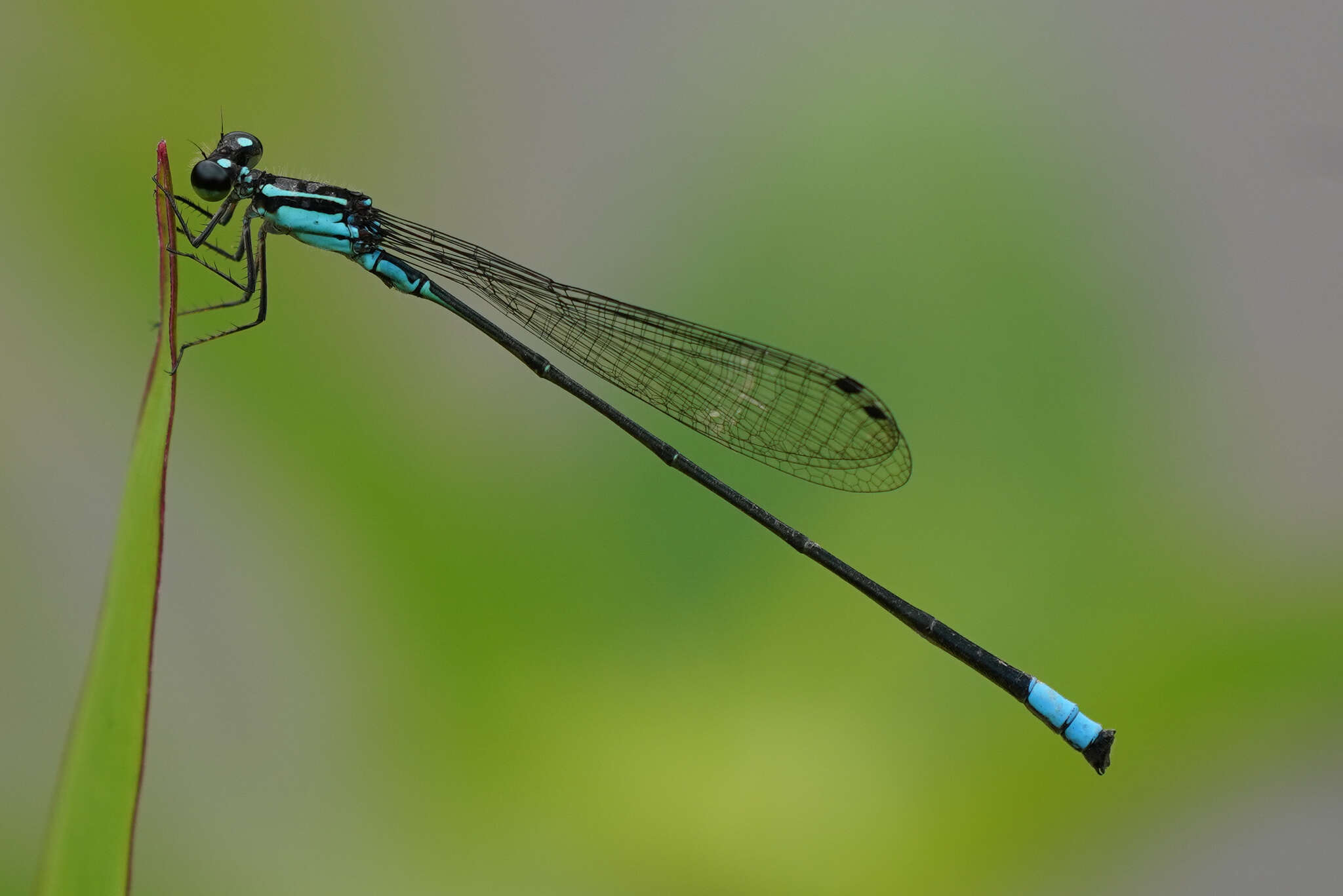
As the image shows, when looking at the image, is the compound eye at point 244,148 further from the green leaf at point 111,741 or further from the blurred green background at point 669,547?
the green leaf at point 111,741

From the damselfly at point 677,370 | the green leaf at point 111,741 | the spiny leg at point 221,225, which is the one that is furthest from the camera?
the damselfly at point 677,370

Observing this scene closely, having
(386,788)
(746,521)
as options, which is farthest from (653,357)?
(386,788)

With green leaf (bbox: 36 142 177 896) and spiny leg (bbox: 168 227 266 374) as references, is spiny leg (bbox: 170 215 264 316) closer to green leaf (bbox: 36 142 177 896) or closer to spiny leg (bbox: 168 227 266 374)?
spiny leg (bbox: 168 227 266 374)

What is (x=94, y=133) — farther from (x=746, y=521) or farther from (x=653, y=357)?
(x=746, y=521)

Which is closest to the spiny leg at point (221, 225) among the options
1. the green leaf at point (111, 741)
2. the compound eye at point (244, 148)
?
the compound eye at point (244, 148)

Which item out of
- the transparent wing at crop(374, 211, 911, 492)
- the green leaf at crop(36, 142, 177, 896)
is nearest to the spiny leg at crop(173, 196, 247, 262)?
the transparent wing at crop(374, 211, 911, 492)

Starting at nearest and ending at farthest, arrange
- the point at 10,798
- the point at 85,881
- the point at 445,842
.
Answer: the point at 85,881, the point at 10,798, the point at 445,842
